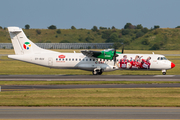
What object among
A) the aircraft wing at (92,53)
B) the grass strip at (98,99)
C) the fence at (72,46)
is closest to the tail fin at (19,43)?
the aircraft wing at (92,53)

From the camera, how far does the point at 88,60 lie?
39.2m

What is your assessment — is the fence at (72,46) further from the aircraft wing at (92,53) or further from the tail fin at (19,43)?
the aircraft wing at (92,53)

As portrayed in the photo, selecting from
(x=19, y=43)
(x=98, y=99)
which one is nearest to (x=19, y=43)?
(x=19, y=43)

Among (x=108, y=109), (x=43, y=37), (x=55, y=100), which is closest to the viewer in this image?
(x=108, y=109)

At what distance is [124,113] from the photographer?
14.4 meters

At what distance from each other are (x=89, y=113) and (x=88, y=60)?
81.8ft

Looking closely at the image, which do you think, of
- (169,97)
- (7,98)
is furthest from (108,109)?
(7,98)

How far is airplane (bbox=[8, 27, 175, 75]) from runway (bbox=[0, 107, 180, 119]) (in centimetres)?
2282

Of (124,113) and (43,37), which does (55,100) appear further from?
(43,37)

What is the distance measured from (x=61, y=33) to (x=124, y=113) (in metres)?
169

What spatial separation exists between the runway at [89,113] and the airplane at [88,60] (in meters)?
22.8

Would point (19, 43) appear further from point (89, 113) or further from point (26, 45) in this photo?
point (89, 113)

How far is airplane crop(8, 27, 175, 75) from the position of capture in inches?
1521

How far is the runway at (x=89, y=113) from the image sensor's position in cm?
1353
